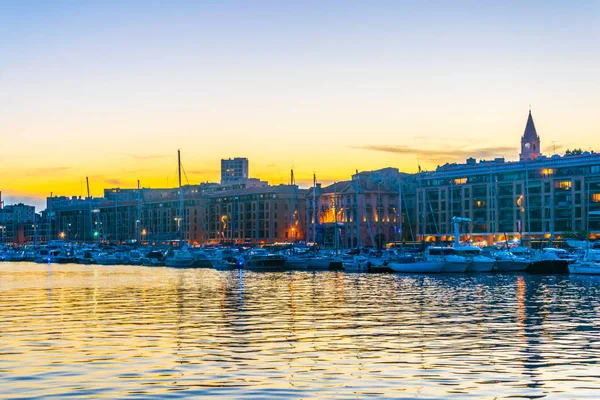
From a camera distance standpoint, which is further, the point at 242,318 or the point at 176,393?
the point at 242,318

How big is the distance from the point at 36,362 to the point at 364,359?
1236cm

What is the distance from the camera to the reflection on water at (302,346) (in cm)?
2928

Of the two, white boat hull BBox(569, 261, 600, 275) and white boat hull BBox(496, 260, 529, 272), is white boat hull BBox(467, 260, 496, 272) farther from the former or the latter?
white boat hull BBox(569, 261, 600, 275)

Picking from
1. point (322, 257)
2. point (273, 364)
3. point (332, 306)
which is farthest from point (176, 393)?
point (322, 257)

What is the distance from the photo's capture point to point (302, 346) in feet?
130

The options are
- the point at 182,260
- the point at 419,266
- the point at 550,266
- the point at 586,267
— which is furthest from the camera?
the point at 182,260

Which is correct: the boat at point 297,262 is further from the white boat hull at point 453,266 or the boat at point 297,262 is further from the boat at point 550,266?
the boat at point 550,266

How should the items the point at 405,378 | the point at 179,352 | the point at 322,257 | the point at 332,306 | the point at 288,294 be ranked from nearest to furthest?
the point at 405,378, the point at 179,352, the point at 332,306, the point at 288,294, the point at 322,257

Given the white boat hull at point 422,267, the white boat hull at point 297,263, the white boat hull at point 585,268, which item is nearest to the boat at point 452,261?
the white boat hull at point 422,267

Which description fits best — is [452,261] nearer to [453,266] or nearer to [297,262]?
[453,266]

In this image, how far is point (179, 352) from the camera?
1489 inches

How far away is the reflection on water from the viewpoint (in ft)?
96.1

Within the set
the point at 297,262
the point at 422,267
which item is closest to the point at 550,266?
the point at 422,267

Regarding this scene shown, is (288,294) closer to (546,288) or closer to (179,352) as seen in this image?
(546,288)
